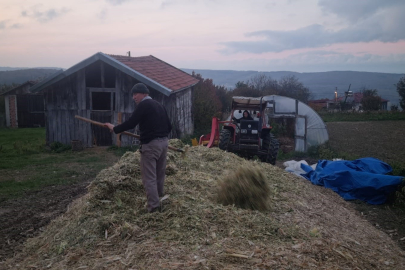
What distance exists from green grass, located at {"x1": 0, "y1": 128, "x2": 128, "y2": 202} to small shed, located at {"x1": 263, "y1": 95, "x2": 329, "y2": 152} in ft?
24.3

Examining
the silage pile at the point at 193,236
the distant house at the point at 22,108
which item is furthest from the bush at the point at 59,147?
the distant house at the point at 22,108

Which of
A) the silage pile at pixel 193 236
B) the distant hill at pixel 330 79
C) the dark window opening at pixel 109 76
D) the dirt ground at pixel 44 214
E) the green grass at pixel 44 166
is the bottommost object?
the dirt ground at pixel 44 214

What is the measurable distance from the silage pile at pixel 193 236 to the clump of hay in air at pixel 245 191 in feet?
0.47

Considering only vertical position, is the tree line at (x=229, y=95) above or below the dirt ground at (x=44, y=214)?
above

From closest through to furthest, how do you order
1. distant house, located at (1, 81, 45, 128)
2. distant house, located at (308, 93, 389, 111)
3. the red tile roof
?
the red tile roof < distant house, located at (1, 81, 45, 128) < distant house, located at (308, 93, 389, 111)

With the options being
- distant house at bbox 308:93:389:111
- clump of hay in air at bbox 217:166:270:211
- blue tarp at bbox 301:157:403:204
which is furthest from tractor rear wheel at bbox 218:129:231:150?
distant house at bbox 308:93:389:111

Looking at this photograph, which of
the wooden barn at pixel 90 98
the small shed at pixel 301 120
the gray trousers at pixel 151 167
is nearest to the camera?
the gray trousers at pixel 151 167

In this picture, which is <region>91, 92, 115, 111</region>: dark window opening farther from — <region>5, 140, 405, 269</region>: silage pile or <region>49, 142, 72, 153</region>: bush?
<region>5, 140, 405, 269</region>: silage pile

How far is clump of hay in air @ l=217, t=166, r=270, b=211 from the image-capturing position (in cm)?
518

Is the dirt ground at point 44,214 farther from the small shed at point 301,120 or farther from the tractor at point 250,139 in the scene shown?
the small shed at point 301,120

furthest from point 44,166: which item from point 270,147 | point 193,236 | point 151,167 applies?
point 193,236

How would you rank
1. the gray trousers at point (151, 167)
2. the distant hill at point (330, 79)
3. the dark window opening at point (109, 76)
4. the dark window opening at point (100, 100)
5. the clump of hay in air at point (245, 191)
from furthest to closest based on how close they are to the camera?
the distant hill at point (330, 79), the dark window opening at point (100, 100), the dark window opening at point (109, 76), the clump of hay in air at point (245, 191), the gray trousers at point (151, 167)

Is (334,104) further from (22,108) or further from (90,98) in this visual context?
(90,98)

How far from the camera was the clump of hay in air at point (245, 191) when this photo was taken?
5180mm
